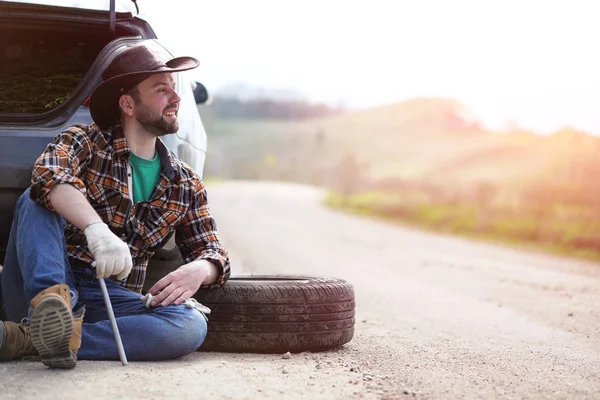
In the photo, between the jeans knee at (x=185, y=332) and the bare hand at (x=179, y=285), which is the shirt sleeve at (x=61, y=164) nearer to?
the bare hand at (x=179, y=285)

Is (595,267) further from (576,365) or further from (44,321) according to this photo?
(44,321)

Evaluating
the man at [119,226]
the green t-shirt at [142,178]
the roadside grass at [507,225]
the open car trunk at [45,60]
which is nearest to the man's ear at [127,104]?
the man at [119,226]

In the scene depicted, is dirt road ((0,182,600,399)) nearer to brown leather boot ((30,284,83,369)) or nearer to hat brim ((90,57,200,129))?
brown leather boot ((30,284,83,369))

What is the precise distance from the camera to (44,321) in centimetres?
377

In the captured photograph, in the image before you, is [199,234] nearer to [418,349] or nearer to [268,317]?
[268,317]

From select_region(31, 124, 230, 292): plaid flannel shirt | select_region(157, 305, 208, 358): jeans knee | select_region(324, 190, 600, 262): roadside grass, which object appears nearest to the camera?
select_region(31, 124, 230, 292): plaid flannel shirt

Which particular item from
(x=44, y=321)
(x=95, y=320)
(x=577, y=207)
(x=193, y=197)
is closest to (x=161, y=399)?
(x=44, y=321)

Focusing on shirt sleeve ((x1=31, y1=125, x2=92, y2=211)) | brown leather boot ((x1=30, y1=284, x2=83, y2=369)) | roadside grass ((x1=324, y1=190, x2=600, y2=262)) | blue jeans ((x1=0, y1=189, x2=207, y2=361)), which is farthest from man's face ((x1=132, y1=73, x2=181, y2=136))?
roadside grass ((x1=324, y1=190, x2=600, y2=262))

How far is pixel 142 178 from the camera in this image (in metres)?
4.61

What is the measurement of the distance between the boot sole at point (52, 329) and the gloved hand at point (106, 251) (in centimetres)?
27

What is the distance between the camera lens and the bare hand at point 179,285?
14.6ft

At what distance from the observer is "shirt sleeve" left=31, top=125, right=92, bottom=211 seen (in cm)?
413

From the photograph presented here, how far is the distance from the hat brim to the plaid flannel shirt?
0.25 ft

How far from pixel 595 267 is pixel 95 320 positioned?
943 centimetres
